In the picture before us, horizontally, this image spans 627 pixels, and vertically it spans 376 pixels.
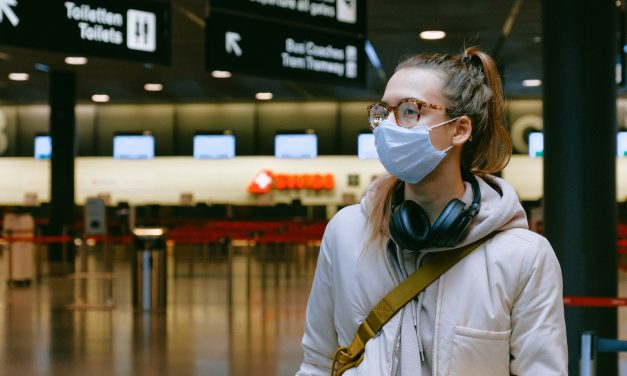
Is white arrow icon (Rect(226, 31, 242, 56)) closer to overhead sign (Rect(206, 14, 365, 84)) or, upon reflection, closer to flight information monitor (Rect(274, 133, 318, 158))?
overhead sign (Rect(206, 14, 365, 84))

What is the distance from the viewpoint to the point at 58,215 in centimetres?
2111

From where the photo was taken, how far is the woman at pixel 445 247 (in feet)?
6.20

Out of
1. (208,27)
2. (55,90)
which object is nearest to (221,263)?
(55,90)

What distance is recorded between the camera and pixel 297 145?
28.0m

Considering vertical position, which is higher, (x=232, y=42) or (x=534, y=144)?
(x=534, y=144)

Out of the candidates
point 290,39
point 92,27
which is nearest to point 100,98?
point 290,39

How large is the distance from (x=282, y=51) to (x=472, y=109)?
250 inches

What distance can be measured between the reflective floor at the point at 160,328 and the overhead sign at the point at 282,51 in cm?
264

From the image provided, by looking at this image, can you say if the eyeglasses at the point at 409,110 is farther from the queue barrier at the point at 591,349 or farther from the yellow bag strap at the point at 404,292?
the queue barrier at the point at 591,349

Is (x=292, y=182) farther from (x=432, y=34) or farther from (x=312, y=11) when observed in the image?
(x=312, y=11)

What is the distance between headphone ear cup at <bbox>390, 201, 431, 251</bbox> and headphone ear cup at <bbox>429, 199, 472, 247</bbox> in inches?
0.8

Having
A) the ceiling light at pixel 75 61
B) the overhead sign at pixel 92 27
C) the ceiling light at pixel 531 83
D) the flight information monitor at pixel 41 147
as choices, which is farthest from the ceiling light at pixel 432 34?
the flight information monitor at pixel 41 147

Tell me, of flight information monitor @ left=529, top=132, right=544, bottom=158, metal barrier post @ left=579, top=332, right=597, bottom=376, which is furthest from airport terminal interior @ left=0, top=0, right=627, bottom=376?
metal barrier post @ left=579, top=332, right=597, bottom=376

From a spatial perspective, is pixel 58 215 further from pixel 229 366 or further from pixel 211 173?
pixel 229 366
